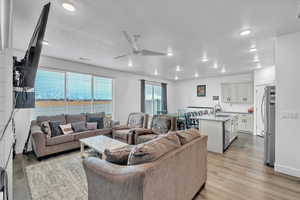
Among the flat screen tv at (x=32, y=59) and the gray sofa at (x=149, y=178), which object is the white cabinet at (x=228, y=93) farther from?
the flat screen tv at (x=32, y=59)

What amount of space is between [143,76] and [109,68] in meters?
1.98

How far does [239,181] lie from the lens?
2.50 meters

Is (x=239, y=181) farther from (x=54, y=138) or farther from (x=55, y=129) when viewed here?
(x=55, y=129)

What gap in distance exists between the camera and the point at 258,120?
18.7 ft

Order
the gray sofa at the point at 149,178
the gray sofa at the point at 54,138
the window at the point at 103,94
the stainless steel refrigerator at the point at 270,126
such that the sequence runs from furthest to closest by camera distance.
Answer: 1. the window at the point at 103,94
2. the gray sofa at the point at 54,138
3. the stainless steel refrigerator at the point at 270,126
4. the gray sofa at the point at 149,178

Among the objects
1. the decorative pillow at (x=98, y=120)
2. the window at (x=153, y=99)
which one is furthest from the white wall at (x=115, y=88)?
the decorative pillow at (x=98, y=120)

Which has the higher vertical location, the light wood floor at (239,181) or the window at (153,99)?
the window at (153,99)

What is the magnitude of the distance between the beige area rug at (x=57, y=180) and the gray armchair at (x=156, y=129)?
1.47 meters

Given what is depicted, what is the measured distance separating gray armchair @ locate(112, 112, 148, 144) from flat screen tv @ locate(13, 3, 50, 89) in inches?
105

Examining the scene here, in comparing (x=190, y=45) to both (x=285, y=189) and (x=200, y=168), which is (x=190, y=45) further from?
(x=285, y=189)

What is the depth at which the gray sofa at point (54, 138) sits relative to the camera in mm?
3318

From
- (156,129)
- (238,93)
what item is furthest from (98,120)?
(238,93)

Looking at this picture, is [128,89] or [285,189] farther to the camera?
[128,89]

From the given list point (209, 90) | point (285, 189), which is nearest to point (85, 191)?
point (285, 189)
